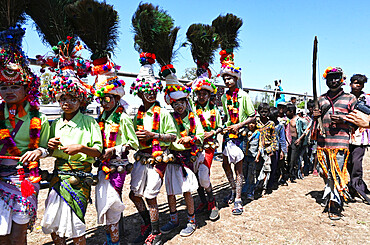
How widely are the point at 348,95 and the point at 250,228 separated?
2559mm

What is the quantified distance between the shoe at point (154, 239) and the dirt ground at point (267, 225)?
0.19 meters

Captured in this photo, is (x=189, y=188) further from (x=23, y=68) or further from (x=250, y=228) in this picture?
(x=23, y=68)

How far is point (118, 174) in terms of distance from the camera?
9.74ft

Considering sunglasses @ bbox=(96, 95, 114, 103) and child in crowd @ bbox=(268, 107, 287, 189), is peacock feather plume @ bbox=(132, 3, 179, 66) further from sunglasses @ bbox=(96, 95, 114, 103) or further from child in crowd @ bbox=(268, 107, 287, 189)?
child in crowd @ bbox=(268, 107, 287, 189)

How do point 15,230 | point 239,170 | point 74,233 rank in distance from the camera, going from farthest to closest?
point 239,170
point 74,233
point 15,230

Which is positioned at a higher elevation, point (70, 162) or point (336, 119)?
point (336, 119)

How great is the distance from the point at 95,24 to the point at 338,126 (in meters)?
3.77


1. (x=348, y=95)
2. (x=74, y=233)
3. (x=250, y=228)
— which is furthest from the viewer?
(x=348, y=95)

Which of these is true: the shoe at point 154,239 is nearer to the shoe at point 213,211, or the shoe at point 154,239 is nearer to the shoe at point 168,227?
the shoe at point 168,227

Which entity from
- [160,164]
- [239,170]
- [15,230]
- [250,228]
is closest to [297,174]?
[239,170]

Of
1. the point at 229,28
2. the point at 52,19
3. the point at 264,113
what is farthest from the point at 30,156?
the point at 264,113

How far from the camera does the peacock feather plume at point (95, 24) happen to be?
9.59 ft

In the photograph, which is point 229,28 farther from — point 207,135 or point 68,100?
point 68,100

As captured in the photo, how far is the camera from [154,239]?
327cm
